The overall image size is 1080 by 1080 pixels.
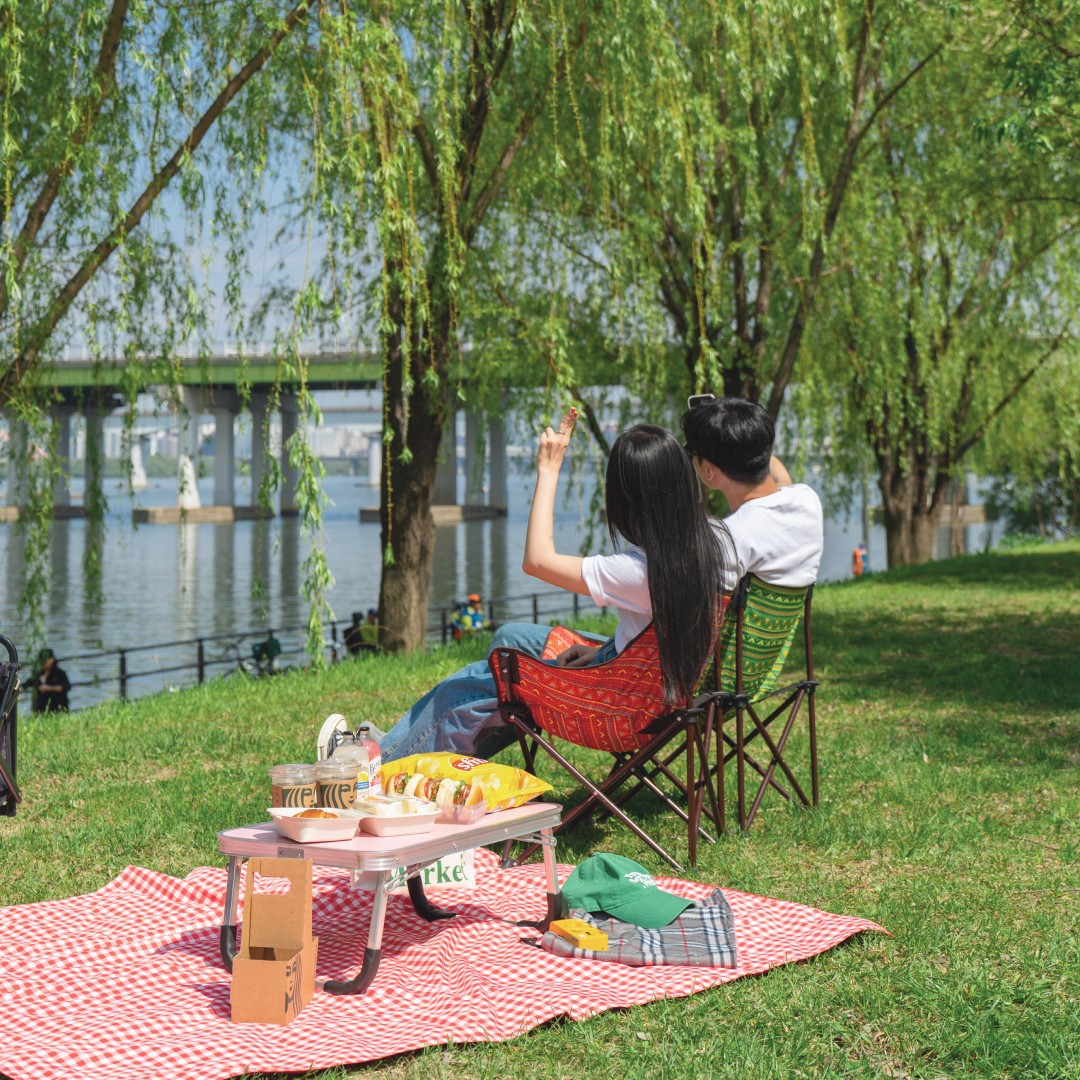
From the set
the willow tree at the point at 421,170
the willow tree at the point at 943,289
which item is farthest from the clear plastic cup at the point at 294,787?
the willow tree at the point at 943,289

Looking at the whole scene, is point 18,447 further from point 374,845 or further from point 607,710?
point 374,845

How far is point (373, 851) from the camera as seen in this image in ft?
10.1

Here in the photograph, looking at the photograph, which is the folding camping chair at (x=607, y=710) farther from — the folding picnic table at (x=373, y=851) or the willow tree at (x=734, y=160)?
the willow tree at (x=734, y=160)

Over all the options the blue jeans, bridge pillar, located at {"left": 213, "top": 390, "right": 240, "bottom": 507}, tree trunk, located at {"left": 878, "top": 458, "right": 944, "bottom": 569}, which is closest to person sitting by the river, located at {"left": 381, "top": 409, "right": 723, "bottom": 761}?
the blue jeans

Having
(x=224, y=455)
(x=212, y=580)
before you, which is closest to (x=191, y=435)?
(x=212, y=580)

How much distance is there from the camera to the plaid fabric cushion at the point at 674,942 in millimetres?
3439

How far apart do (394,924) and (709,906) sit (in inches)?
36.7

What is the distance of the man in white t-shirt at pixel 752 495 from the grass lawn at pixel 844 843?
0.99 m

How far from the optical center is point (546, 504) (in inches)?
159

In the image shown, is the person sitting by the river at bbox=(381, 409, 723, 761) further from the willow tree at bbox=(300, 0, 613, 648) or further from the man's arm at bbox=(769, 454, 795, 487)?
the willow tree at bbox=(300, 0, 613, 648)

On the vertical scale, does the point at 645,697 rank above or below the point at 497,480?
above

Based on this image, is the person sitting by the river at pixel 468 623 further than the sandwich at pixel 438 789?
Yes

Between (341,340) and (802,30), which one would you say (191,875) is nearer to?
(341,340)

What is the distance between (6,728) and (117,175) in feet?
12.4
